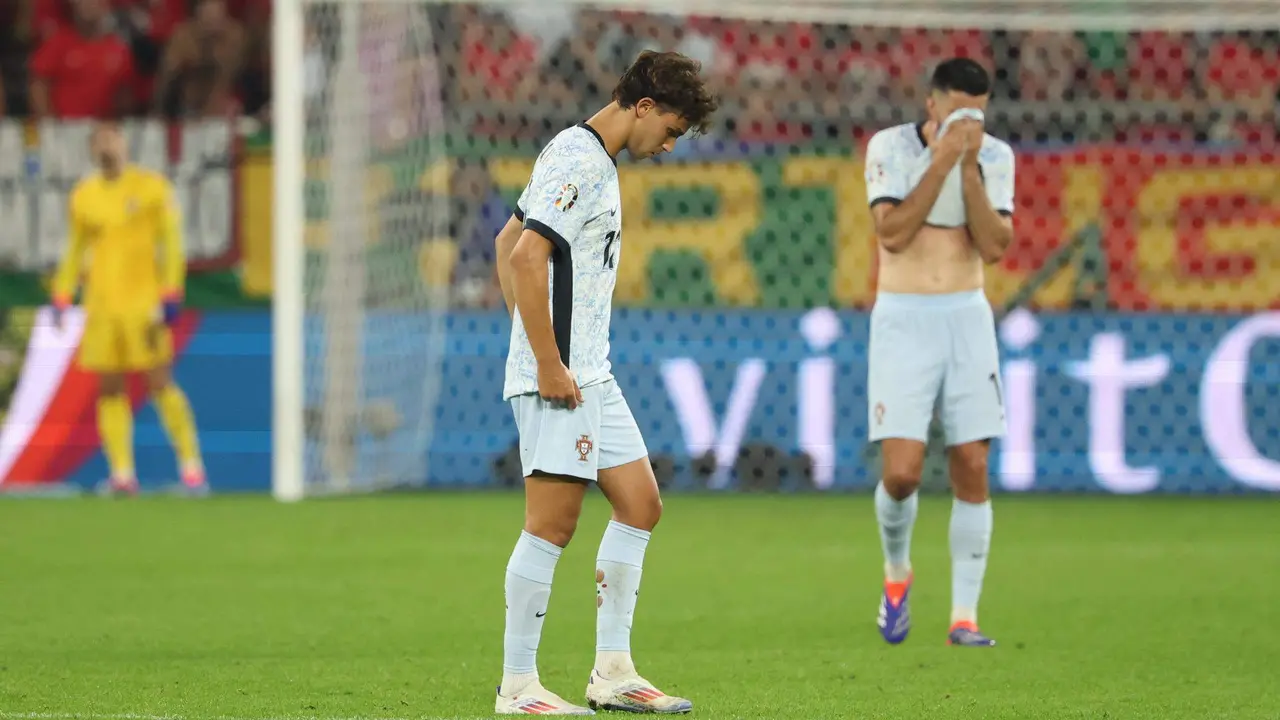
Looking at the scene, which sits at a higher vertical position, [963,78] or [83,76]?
[83,76]

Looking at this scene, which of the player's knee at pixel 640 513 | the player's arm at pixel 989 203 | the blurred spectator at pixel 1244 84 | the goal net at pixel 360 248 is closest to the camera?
the player's knee at pixel 640 513

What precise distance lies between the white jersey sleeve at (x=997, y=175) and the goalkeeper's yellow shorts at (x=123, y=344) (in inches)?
290

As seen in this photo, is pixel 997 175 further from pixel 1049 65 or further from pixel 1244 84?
pixel 1244 84

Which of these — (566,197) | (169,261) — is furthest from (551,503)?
(169,261)

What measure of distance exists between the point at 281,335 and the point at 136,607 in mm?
4616

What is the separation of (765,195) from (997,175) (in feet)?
20.7

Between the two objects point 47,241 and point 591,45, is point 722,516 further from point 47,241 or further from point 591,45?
point 47,241

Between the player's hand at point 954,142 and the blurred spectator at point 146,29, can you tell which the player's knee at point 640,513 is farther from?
the blurred spectator at point 146,29

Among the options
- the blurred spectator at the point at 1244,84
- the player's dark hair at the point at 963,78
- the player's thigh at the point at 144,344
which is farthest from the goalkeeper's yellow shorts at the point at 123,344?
the player's dark hair at the point at 963,78

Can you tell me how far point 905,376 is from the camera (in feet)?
23.0

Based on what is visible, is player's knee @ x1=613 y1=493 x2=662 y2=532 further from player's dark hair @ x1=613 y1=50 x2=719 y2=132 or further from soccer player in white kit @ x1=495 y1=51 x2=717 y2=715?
player's dark hair @ x1=613 y1=50 x2=719 y2=132

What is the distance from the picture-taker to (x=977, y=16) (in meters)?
12.7

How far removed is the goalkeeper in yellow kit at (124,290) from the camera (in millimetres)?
12930

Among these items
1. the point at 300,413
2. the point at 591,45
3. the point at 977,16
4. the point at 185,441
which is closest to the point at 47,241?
the point at 185,441
